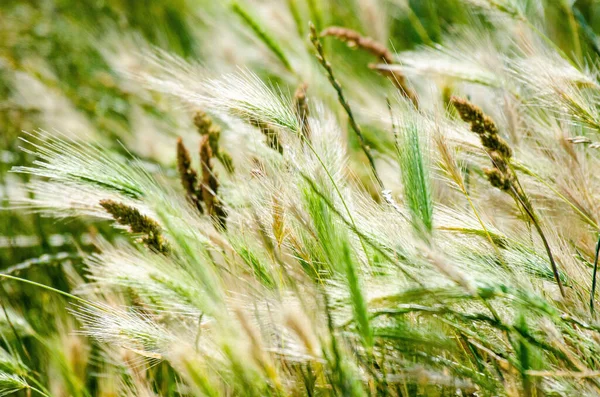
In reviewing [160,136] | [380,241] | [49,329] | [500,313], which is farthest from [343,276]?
[160,136]

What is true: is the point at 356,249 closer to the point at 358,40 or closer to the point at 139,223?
the point at 139,223

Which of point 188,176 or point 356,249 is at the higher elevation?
point 188,176

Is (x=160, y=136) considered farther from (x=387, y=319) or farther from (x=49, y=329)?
(x=387, y=319)

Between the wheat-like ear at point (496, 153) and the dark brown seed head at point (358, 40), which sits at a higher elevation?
the dark brown seed head at point (358, 40)

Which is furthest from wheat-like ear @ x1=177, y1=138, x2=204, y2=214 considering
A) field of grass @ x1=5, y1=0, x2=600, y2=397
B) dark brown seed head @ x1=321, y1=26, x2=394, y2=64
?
dark brown seed head @ x1=321, y1=26, x2=394, y2=64

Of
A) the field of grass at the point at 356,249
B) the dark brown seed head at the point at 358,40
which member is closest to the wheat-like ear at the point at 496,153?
the field of grass at the point at 356,249

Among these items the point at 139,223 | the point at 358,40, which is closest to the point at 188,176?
the point at 139,223

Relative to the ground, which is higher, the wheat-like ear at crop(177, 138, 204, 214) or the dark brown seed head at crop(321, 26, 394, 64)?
the dark brown seed head at crop(321, 26, 394, 64)

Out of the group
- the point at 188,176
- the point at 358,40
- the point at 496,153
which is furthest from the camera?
the point at 358,40

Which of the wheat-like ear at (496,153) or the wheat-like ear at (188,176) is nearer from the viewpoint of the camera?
the wheat-like ear at (496,153)

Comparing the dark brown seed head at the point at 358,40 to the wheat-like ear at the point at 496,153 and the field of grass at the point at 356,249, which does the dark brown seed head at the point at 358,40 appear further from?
Result: the wheat-like ear at the point at 496,153

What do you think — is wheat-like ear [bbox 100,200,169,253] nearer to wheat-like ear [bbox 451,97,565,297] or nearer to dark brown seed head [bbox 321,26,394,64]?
wheat-like ear [bbox 451,97,565,297]
